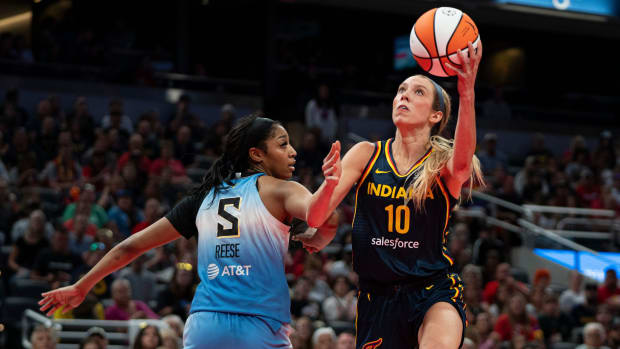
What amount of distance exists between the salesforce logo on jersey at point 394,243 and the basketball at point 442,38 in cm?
102

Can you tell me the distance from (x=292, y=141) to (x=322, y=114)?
0.80 meters

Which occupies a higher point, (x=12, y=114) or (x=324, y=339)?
(x=12, y=114)

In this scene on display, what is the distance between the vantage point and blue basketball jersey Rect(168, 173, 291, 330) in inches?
167

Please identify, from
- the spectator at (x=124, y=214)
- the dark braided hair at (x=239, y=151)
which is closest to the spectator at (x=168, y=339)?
the spectator at (x=124, y=214)

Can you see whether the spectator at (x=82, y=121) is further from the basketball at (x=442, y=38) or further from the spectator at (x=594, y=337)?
the basketball at (x=442, y=38)

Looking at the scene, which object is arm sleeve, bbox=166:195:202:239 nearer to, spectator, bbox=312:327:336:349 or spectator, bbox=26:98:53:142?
spectator, bbox=312:327:336:349

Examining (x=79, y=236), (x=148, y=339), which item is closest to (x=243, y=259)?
(x=148, y=339)

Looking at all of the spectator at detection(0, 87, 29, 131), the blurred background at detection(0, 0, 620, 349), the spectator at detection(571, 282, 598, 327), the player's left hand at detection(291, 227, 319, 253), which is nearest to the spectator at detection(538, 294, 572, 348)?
the blurred background at detection(0, 0, 620, 349)

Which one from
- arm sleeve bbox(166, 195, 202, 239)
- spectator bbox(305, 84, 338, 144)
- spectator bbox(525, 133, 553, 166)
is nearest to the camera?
arm sleeve bbox(166, 195, 202, 239)

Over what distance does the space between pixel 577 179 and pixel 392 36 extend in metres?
9.93

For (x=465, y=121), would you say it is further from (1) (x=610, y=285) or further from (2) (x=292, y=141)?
(2) (x=292, y=141)

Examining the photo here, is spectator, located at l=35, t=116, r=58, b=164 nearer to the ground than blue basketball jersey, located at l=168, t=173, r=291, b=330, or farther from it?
farther from it

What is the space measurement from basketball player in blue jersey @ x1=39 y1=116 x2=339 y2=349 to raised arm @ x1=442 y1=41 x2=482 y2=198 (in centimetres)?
77

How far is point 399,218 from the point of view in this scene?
4898mm
